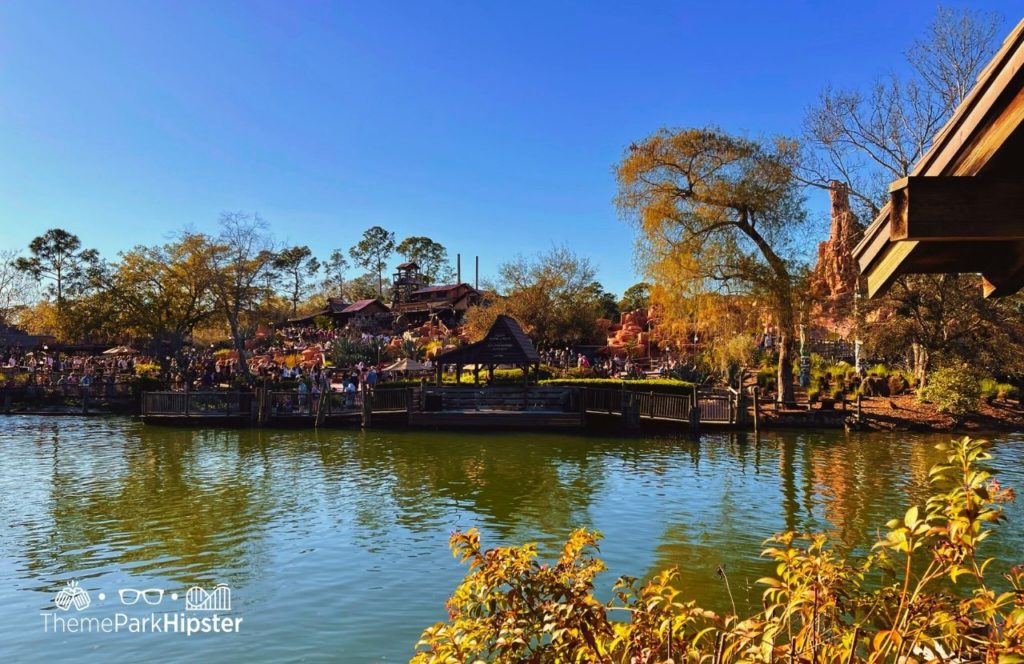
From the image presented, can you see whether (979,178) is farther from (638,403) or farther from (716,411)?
(716,411)

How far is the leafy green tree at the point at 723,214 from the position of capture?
30.3m

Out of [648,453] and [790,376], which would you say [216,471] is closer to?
[648,453]

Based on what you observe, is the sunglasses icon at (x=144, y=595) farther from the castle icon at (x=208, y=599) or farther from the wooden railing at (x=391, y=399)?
the wooden railing at (x=391, y=399)

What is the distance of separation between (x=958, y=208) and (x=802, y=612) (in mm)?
2029

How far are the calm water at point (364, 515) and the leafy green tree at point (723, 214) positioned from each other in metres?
8.06

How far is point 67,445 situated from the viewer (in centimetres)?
2472

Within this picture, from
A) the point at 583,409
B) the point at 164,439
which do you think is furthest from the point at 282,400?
the point at 583,409

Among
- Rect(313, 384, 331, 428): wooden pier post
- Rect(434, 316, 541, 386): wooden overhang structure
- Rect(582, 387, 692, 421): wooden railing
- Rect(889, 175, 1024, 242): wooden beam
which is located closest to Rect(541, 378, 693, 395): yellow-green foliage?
Rect(582, 387, 692, 421): wooden railing

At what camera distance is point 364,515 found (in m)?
14.3

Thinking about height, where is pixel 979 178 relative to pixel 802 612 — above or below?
above

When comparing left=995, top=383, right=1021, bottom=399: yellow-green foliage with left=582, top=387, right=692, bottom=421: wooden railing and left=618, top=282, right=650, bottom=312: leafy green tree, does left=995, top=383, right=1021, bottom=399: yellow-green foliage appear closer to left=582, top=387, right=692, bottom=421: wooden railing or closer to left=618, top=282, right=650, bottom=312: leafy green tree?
left=582, top=387, right=692, bottom=421: wooden railing

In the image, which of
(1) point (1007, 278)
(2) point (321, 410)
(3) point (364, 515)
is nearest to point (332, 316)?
(2) point (321, 410)

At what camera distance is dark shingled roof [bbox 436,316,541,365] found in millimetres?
27984

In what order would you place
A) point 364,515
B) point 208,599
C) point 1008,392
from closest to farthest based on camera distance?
1. point 208,599
2. point 364,515
3. point 1008,392
